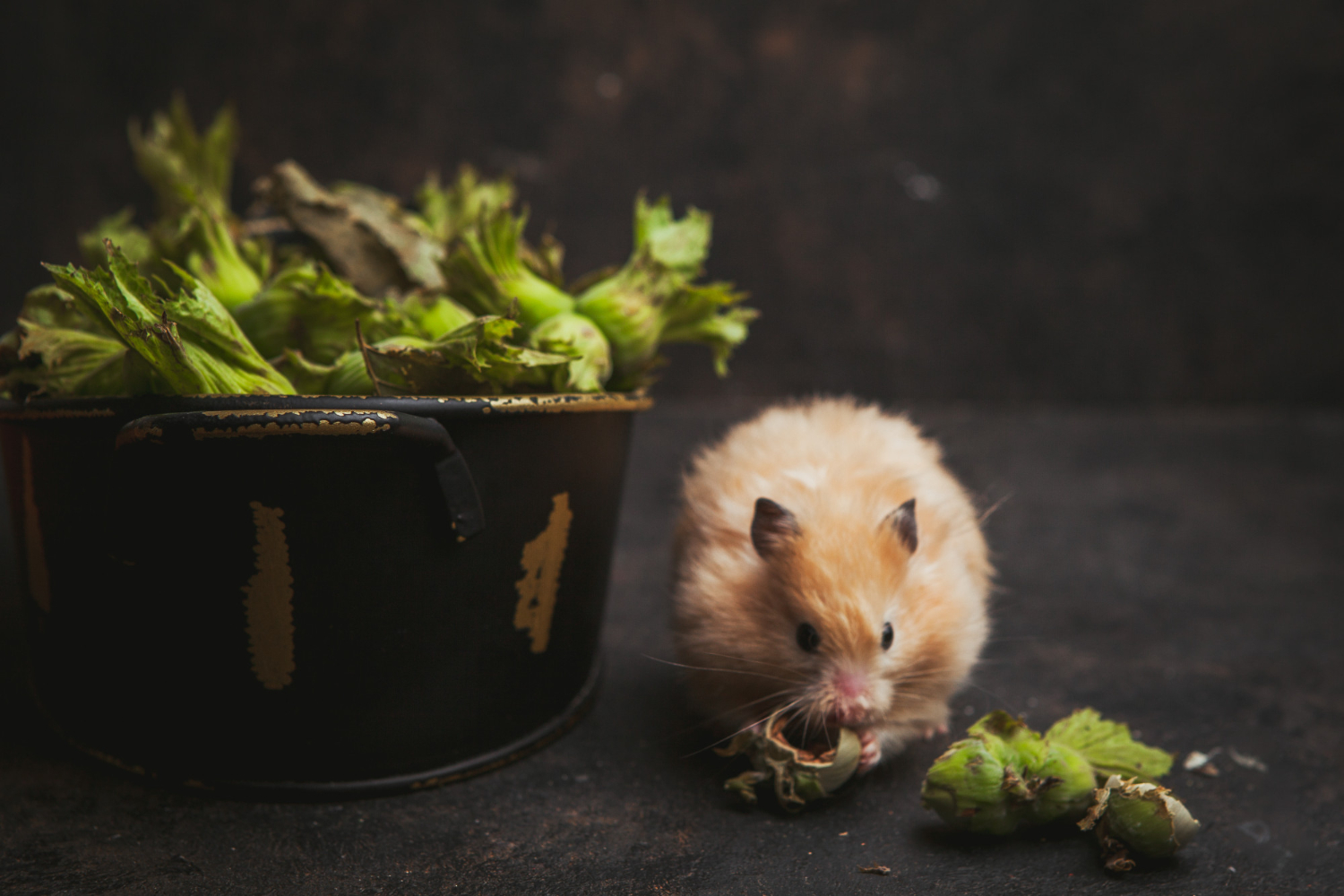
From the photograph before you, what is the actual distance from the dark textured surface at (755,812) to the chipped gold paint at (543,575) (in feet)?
0.70

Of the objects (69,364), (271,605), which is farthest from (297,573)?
(69,364)

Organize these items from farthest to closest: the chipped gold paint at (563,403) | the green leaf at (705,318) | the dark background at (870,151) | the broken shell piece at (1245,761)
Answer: the dark background at (870,151)
the green leaf at (705,318)
the broken shell piece at (1245,761)
the chipped gold paint at (563,403)

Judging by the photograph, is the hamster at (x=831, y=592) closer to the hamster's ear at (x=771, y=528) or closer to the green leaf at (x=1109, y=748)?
the hamster's ear at (x=771, y=528)

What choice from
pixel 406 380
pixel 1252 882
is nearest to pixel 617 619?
pixel 406 380

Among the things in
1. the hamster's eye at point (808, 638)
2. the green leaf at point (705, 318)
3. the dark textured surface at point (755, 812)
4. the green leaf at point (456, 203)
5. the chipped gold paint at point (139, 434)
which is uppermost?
the green leaf at point (456, 203)

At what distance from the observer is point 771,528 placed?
1.12m

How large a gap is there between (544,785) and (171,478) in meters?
0.62

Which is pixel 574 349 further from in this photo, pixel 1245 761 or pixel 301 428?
pixel 1245 761

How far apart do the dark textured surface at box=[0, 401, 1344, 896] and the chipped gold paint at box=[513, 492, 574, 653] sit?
21cm

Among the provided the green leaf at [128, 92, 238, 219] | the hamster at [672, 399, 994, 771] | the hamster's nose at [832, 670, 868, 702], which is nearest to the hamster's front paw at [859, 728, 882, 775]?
the hamster at [672, 399, 994, 771]

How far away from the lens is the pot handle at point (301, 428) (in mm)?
871

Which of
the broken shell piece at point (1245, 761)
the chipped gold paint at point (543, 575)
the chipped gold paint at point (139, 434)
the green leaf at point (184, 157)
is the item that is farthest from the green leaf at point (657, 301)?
the broken shell piece at point (1245, 761)

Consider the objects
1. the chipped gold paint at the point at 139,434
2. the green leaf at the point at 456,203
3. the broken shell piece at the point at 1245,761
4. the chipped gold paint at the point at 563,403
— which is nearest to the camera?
the chipped gold paint at the point at 139,434

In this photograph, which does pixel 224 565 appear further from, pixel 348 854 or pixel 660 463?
pixel 660 463
